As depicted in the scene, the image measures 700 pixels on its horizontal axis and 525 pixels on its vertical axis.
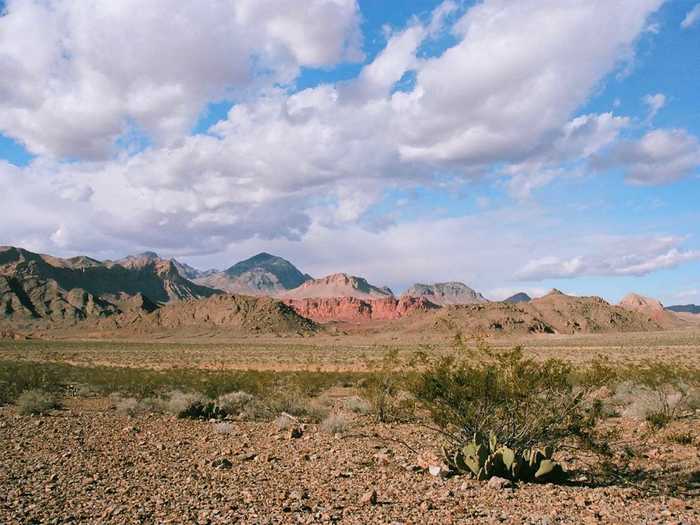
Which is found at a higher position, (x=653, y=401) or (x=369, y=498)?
(x=653, y=401)

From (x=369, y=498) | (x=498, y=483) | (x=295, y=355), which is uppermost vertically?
(x=498, y=483)

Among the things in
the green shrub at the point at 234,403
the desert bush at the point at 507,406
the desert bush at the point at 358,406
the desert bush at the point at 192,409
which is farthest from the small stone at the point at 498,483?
the desert bush at the point at 192,409

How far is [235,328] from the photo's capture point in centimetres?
13450

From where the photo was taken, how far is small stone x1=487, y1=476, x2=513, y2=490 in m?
9.44

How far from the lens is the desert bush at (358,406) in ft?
64.4

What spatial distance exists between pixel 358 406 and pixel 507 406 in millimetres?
9891

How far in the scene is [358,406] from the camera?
20094 mm

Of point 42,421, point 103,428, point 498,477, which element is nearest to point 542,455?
point 498,477

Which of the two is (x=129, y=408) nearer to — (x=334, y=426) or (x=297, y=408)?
(x=297, y=408)

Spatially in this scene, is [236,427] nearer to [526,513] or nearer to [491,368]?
[491,368]

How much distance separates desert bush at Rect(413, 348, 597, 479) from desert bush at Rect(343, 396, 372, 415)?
8.56m

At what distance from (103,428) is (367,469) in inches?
327

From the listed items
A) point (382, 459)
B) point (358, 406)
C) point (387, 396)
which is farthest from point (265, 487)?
point (358, 406)

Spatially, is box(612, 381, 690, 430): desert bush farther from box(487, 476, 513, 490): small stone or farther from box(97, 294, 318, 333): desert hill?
box(97, 294, 318, 333): desert hill
